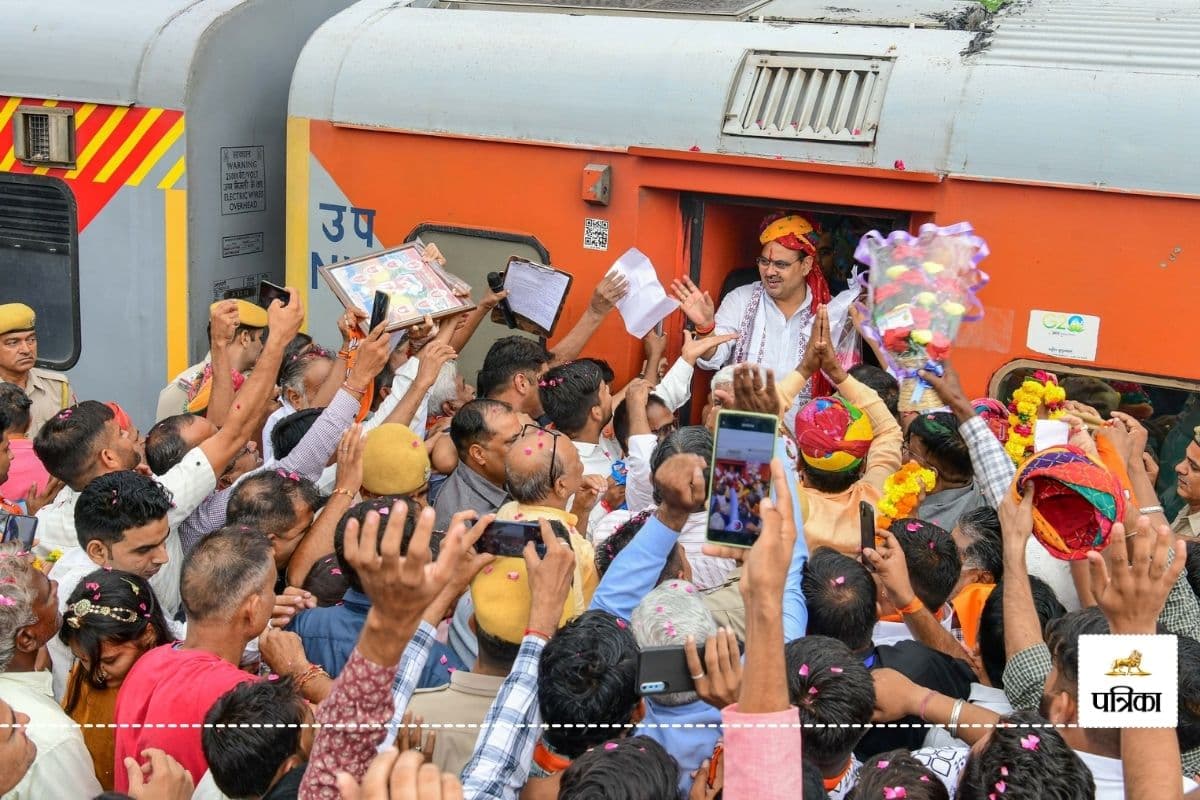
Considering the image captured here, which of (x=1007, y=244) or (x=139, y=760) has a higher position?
(x=1007, y=244)

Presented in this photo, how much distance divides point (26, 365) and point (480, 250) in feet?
6.37

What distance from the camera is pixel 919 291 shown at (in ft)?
13.7

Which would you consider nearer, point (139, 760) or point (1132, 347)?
point (139, 760)

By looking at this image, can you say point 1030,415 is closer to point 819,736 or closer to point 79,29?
point 819,736

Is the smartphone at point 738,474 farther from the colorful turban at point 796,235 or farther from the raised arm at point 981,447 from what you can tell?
the colorful turban at point 796,235

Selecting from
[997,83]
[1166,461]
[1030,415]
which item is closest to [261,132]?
[997,83]

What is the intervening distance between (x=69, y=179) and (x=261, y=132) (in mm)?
885

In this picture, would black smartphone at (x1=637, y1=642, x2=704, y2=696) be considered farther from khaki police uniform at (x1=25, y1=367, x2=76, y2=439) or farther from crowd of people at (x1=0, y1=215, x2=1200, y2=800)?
khaki police uniform at (x1=25, y1=367, x2=76, y2=439)

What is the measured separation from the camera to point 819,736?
2.50 meters

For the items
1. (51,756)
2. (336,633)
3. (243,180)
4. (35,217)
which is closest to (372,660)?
(51,756)

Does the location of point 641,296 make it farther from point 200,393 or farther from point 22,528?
point 22,528

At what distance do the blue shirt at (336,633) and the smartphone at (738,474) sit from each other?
80 cm

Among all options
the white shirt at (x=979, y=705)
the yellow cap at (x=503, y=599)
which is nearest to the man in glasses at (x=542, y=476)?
the yellow cap at (x=503, y=599)

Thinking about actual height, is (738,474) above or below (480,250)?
below
